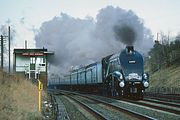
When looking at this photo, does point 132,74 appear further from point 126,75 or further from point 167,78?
point 167,78

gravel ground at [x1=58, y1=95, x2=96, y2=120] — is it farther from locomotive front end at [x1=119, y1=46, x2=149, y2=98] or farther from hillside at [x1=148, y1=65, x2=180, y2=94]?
hillside at [x1=148, y1=65, x2=180, y2=94]

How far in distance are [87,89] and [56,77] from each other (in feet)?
145

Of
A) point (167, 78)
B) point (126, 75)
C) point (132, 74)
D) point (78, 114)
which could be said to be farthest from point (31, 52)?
point (78, 114)

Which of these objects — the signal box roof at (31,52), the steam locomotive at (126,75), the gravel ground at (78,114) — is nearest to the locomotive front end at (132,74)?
the steam locomotive at (126,75)

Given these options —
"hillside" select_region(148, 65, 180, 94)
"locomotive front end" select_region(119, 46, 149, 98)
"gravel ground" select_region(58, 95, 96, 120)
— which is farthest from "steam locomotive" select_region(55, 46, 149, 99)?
"hillside" select_region(148, 65, 180, 94)

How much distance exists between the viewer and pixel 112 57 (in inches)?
1507

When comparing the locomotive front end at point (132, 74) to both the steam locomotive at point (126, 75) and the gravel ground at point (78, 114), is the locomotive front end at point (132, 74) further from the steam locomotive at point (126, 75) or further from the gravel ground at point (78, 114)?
the gravel ground at point (78, 114)

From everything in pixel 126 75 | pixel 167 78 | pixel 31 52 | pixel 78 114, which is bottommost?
pixel 78 114

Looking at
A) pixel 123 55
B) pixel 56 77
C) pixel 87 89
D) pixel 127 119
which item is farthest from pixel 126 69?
pixel 56 77

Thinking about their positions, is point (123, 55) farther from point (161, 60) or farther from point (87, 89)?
point (161, 60)

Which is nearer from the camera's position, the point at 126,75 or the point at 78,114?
the point at 78,114

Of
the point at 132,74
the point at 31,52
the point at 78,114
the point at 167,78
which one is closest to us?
the point at 78,114

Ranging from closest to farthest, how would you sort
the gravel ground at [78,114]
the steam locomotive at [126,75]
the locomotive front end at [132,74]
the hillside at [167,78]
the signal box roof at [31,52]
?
the gravel ground at [78,114] → the locomotive front end at [132,74] → the steam locomotive at [126,75] → the signal box roof at [31,52] → the hillside at [167,78]

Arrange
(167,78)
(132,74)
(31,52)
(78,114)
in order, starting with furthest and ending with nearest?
(167,78)
(31,52)
(132,74)
(78,114)
